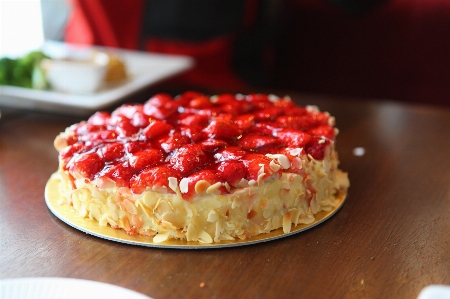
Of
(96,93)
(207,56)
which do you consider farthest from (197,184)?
(207,56)

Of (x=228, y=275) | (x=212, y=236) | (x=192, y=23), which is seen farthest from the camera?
(x=192, y=23)

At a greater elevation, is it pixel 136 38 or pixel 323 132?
pixel 323 132

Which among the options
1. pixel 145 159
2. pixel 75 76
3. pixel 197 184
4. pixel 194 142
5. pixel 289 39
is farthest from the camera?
pixel 289 39

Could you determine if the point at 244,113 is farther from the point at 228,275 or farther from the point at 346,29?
the point at 346,29

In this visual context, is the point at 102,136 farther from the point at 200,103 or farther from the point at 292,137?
the point at 292,137

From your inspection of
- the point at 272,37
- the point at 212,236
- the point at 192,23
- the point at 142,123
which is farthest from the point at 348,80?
the point at 212,236

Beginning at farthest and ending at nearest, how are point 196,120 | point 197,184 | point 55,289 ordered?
point 196,120 < point 197,184 < point 55,289
